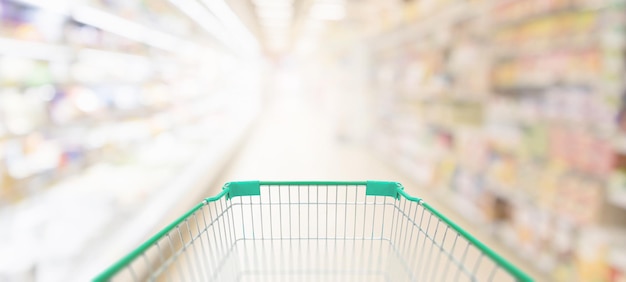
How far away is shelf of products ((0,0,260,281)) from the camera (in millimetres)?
2082

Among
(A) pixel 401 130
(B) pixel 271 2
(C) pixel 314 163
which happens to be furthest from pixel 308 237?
(B) pixel 271 2

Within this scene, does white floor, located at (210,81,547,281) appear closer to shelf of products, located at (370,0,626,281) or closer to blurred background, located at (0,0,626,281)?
blurred background, located at (0,0,626,281)

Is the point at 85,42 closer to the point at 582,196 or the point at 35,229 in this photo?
the point at 35,229

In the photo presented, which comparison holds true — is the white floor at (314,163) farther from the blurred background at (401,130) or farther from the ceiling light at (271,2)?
the ceiling light at (271,2)

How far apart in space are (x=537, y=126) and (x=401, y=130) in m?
2.97

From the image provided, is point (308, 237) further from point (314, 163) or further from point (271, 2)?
point (271, 2)

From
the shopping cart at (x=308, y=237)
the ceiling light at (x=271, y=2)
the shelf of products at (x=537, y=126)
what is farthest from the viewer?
the ceiling light at (x=271, y=2)

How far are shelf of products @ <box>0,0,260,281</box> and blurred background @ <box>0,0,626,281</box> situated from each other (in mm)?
12

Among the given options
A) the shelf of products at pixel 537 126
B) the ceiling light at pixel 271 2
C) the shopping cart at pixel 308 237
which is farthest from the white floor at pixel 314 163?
the ceiling light at pixel 271 2

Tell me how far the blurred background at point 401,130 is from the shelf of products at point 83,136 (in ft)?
0.04

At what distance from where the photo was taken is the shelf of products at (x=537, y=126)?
2.08 m

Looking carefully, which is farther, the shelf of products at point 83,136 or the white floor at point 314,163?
the white floor at point 314,163

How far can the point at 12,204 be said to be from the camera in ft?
6.66

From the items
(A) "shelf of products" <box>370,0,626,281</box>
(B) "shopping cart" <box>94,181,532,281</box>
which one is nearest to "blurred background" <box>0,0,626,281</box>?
(A) "shelf of products" <box>370,0,626,281</box>
